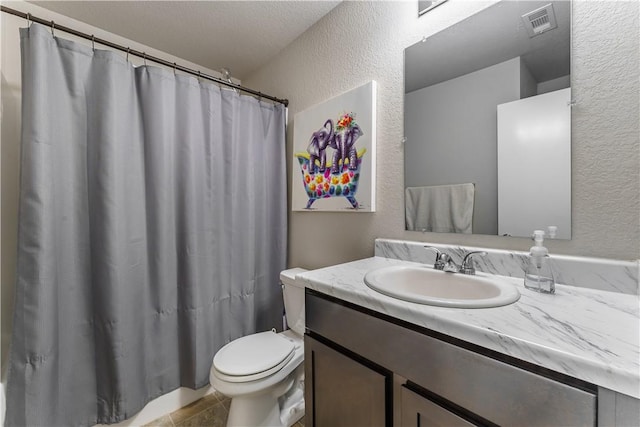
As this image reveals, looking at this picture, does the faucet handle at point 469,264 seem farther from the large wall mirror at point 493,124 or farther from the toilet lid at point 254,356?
the toilet lid at point 254,356

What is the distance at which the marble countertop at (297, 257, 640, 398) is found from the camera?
17.8 inches

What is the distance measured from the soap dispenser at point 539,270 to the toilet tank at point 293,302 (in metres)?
1.06

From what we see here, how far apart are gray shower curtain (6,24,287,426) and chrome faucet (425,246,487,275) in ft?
3.84

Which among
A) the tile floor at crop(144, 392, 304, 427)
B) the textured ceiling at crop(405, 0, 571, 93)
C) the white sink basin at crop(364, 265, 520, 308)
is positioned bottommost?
the tile floor at crop(144, 392, 304, 427)

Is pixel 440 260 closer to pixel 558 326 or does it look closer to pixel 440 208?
pixel 440 208

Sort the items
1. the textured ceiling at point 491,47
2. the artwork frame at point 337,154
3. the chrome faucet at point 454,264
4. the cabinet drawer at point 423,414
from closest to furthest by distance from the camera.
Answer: the cabinet drawer at point 423,414
the textured ceiling at point 491,47
the chrome faucet at point 454,264
the artwork frame at point 337,154

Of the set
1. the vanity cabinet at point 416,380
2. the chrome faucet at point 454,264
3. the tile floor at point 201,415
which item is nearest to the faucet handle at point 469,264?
the chrome faucet at point 454,264

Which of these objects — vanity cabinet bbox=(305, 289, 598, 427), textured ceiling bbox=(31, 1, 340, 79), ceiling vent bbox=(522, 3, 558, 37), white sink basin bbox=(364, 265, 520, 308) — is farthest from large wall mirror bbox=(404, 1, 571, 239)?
textured ceiling bbox=(31, 1, 340, 79)

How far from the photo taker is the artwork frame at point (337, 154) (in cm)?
140

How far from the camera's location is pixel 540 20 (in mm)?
934

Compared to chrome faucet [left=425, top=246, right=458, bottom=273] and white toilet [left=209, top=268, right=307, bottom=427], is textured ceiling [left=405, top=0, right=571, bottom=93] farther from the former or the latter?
white toilet [left=209, top=268, right=307, bottom=427]

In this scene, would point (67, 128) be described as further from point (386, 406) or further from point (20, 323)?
point (386, 406)

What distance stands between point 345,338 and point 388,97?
1144mm

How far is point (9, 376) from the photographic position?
1097 millimetres
